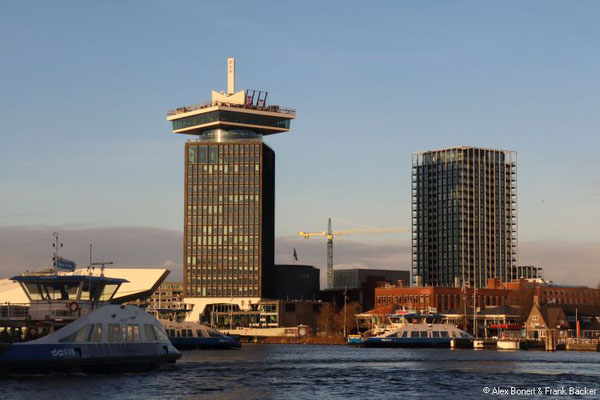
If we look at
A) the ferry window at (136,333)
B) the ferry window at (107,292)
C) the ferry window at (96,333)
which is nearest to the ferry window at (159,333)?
the ferry window at (136,333)

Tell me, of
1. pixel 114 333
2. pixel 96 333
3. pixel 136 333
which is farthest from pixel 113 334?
pixel 136 333

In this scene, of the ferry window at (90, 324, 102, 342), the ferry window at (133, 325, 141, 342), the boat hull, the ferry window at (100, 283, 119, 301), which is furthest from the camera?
the ferry window at (100, 283, 119, 301)

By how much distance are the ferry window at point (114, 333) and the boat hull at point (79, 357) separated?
0.55 meters

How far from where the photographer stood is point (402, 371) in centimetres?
11438

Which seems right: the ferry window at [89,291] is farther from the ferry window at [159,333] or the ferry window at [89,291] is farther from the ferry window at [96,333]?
the ferry window at [96,333]

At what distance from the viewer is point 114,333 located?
94.1m

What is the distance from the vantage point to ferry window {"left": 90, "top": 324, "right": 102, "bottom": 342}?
91312 mm

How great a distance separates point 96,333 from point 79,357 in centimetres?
325

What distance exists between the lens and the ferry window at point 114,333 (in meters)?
93.4

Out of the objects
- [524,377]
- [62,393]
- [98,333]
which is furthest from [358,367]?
[62,393]

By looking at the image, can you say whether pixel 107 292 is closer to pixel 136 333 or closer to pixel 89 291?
pixel 89 291

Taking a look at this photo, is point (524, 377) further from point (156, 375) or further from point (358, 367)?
point (156, 375)

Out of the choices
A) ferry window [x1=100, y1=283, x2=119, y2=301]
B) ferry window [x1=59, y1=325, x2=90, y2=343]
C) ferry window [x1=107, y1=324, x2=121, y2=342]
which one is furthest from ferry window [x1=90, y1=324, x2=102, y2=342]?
ferry window [x1=100, y1=283, x2=119, y2=301]

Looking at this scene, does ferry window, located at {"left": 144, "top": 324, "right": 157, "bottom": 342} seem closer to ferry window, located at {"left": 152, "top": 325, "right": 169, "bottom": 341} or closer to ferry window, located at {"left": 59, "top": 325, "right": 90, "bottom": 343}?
ferry window, located at {"left": 152, "top": 325, "right": 169, "bottom": 341}
